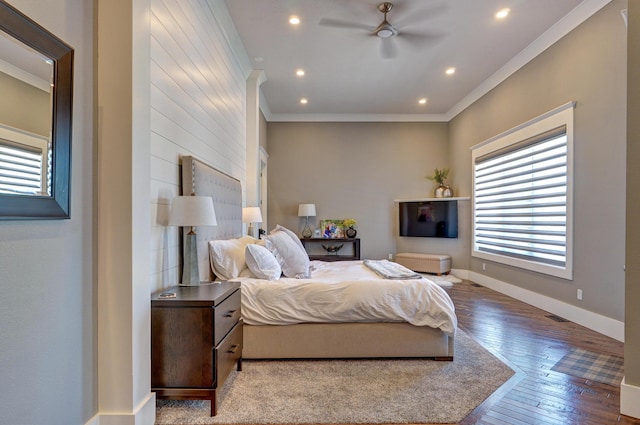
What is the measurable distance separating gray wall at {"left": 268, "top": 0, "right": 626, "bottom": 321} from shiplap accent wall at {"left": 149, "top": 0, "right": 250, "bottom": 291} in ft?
10.7

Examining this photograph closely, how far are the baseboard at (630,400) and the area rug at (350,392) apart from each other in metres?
→ 0.63

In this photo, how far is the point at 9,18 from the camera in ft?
3.80

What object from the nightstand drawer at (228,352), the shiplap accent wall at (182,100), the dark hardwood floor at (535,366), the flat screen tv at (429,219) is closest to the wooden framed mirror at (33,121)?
the shiplap accent wall at (182,100)

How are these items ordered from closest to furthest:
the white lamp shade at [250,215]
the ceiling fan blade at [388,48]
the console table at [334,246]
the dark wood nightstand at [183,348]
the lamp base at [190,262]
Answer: the dark wood nightstand at [183,348]
the lamp base at [190,262]
the ceiling fan blade at [388,48]
the white lamp shade at [250,215]
the console table at [334,246]

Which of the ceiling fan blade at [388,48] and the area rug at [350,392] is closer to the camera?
the area rug at [350,392]

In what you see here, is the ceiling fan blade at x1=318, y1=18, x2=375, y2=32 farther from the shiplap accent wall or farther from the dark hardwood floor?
the dark hardwood floor

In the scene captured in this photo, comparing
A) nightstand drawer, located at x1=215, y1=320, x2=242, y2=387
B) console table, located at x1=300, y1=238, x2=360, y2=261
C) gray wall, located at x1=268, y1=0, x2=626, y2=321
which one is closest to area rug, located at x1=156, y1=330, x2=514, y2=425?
nightstand drawer, located at x1=215, y1=320, x2=242, y2=387

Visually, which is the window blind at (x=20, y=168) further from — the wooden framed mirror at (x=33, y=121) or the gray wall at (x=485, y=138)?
the gray wall at (x=485, y=138)

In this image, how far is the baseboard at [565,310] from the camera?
309 centimetres

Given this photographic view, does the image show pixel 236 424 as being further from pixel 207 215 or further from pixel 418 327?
pixel 418 327

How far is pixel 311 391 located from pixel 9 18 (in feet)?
7.91

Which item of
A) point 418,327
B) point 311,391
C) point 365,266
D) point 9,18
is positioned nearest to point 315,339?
point 311,391

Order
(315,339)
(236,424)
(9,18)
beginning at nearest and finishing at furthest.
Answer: (9,18)
(236,424)
(315,339)

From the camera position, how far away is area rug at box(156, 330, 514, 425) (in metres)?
1.89
